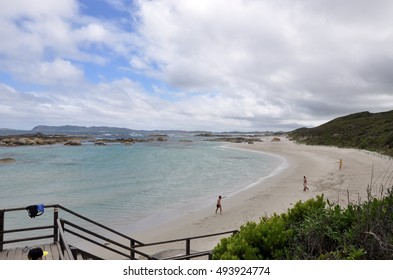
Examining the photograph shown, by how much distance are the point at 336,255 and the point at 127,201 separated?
60.8 ft

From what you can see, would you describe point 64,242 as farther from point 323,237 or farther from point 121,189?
point 121,189

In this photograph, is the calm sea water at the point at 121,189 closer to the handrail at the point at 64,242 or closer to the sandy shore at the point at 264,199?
the sandy shore at the point at 264,199

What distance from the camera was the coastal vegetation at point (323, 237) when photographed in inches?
173

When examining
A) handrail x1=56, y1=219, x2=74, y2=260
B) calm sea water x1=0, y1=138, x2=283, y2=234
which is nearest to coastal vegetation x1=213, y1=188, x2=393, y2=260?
handrail x1=56, y1=219, x2=74, y2=260

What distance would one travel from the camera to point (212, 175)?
32.9 metres

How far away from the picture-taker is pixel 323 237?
498 centimetres

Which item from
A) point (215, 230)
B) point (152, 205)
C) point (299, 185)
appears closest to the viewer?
point (215, 230)

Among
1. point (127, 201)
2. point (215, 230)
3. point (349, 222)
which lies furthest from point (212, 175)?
point (349, 222)

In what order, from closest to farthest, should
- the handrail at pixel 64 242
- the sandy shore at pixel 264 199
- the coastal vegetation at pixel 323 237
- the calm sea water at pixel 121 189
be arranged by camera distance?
the handrail at pixel 64 242 → the coastal vegetation at pixel 323 237 → the sandy shore at pixel 264 199 → the calm sea water at pixel 121 189

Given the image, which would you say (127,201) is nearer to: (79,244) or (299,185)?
(79,244)

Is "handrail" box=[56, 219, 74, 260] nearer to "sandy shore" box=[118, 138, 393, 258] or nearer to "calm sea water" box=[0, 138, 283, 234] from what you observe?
"sandy shore" box=[118, 138, 393, 258]

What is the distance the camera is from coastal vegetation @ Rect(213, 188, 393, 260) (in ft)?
14.4

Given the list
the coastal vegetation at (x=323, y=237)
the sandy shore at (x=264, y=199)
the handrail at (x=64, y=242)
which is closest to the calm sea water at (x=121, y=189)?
the sandy shore at (x=264, y=199)
